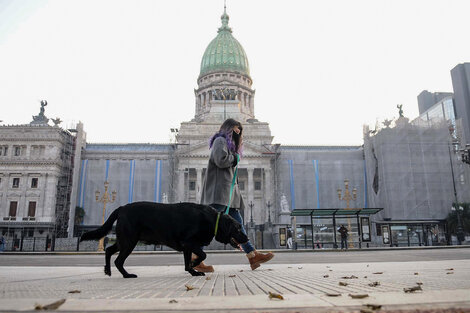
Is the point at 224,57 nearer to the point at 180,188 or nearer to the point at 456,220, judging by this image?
the point at 180,188

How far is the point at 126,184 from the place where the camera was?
47.9m

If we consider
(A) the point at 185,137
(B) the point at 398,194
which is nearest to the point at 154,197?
(A) the point at 185,137

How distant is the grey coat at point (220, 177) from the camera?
6.32 metres

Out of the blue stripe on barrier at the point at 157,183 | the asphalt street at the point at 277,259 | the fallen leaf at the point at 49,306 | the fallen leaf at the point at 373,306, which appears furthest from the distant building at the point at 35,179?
the fallen leaf at the point at 373,306

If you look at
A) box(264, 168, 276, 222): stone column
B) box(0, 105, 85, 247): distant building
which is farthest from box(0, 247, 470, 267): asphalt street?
box(0, 105, 85, 247): distant building

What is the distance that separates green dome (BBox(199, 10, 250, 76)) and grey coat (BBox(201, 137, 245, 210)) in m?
63.9

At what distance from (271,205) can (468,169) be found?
22.0 meters

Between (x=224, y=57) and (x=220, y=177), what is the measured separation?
66191mm

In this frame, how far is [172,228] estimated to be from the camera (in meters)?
4.79

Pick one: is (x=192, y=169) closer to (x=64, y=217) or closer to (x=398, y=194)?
(x=64, y=217)

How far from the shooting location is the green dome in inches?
2739

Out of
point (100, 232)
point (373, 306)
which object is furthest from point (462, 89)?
point (373, 306)

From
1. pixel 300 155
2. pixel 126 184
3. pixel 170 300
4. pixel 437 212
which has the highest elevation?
pixel 300 155

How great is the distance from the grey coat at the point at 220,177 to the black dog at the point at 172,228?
146 cm
